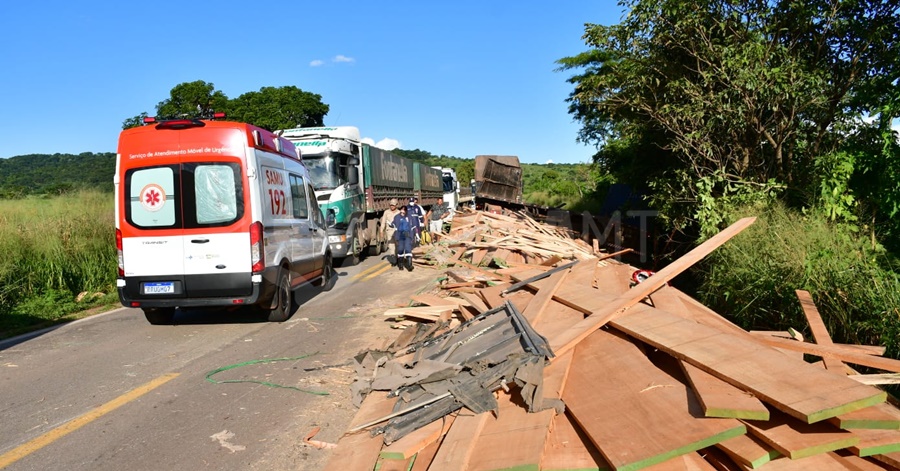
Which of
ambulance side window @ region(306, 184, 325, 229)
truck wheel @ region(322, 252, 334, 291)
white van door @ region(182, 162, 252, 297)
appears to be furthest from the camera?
truck wheel @ region(322, 252, 334, 291)

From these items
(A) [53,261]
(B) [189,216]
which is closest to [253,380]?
(B) [189,216]

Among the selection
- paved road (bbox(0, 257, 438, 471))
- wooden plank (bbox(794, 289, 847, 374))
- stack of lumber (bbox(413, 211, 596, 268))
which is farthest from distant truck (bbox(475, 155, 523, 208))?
wooden plank (bbox(794, 289, 847, 374))

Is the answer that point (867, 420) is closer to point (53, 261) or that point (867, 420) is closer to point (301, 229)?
point (301, 229)

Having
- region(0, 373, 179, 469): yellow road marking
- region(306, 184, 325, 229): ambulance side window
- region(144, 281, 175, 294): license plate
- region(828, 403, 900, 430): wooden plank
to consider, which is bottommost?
region(0, 373, 179, 469): yellow road marking

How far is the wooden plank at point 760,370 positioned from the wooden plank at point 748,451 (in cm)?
23

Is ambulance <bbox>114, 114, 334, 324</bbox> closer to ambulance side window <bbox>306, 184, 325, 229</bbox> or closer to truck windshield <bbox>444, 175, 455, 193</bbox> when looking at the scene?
ambulance side window <bbox>306, 184, 325, 229</bbox>

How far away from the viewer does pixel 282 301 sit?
29.0ft

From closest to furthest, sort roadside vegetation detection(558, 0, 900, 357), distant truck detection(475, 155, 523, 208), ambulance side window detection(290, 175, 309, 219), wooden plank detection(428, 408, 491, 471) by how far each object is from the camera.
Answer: wooden plank detection(428, 408, 491, 471) < roadside vegetation detection(558, 0, 900, 357) < ambulance side window detection(290, 175, 309, 219) < distant truck detection(475, 155, 523, 208)

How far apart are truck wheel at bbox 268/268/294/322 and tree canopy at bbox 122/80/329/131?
36.9 meters

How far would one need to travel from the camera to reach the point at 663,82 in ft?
37.5

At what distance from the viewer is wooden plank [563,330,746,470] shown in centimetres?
317

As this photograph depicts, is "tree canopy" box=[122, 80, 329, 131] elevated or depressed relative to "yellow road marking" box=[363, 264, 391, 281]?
elevated

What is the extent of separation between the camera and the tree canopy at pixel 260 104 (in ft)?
140

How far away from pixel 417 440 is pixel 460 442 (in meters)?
0.34
